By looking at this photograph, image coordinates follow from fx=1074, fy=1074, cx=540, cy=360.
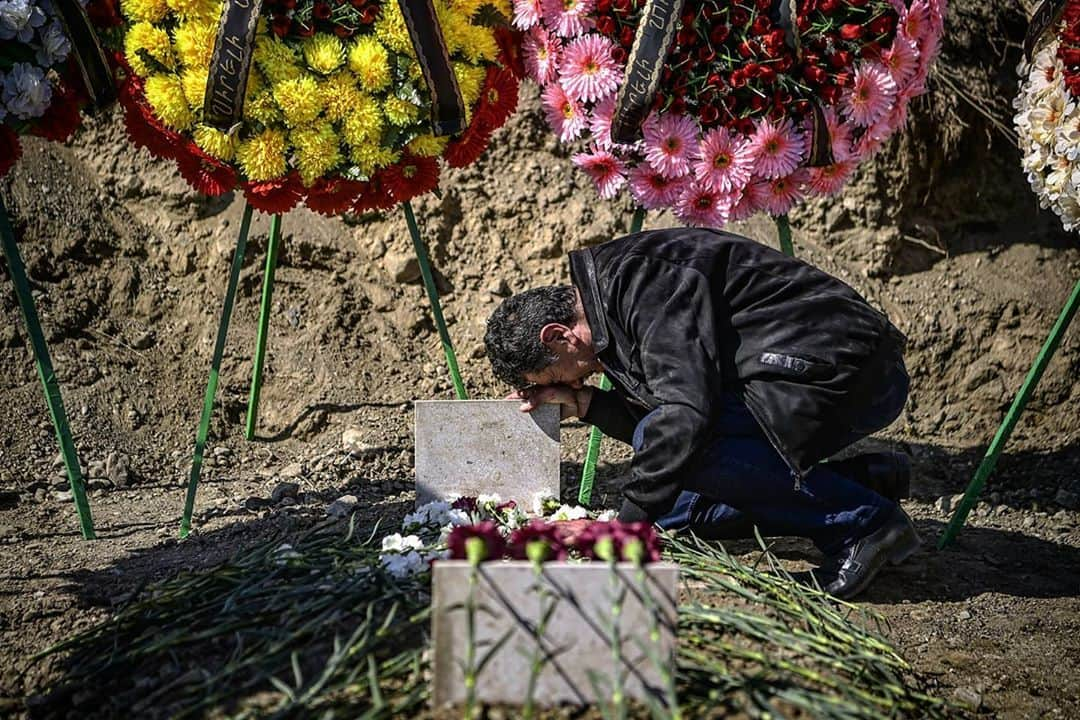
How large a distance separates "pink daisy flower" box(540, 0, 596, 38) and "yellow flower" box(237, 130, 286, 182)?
0.93m

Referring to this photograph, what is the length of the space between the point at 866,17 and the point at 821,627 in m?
1.95

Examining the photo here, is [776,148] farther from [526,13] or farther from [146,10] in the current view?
[146,10]

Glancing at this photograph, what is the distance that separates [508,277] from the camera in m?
5.07

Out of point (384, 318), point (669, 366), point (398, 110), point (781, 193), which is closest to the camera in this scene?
point (669, 366)

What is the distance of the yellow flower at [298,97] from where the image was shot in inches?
126

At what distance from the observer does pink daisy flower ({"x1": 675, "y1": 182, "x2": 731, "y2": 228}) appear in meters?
3.44

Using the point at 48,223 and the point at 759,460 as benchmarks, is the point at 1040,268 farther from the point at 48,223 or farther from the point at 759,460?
the point at 48,223

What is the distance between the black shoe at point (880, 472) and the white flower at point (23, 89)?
260cm

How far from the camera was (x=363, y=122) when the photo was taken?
3.27 meters

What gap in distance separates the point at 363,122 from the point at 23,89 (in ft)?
3.21

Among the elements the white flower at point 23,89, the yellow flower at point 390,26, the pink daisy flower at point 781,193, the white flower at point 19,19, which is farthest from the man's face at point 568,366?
the white flower at point 19,19

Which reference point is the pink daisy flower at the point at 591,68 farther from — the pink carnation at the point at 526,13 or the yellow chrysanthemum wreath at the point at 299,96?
the yellow chrysanthemum wreath at the point at 299,96

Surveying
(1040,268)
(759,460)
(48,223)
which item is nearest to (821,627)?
(759,460)

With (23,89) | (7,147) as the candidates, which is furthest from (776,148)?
(7,147)
